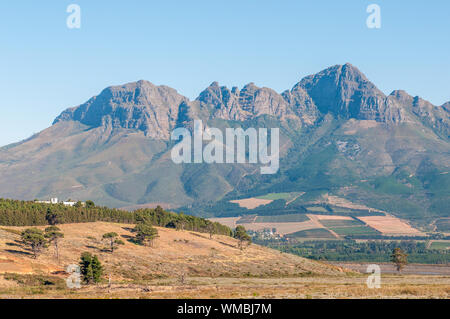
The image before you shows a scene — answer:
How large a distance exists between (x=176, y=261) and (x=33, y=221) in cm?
5580

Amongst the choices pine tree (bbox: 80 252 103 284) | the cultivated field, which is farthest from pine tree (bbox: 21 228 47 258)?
pine tree (bbox: 80 252 103 284)

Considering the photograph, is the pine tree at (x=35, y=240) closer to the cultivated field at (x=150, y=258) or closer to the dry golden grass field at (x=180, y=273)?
the cultivated field at (x=150, y=258)

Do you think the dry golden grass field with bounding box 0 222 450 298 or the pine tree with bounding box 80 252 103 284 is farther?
the pine tree with bounding box 80 252 103 284

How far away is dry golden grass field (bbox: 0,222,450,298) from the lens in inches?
3034

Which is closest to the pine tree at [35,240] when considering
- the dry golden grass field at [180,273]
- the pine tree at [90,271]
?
the dry golden grass field at [180,273]

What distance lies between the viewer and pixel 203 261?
158625 mm

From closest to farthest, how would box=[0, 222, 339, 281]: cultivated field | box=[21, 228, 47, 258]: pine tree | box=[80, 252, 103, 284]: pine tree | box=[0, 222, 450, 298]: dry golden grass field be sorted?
box=[0, 222, 450, 298]: dry golden grass field, box=[80, 252, 103, 284]: pine tree, box=[0, 222, 339, 281]: cultivated field, box=[21, 228, 47, 258]: pine tree

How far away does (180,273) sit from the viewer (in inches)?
5285

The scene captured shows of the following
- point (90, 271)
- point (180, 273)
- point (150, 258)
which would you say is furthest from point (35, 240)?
point (180, 273)

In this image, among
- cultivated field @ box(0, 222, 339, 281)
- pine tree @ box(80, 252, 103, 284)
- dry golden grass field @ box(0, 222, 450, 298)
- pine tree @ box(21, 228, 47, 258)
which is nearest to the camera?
dry golden grass field @ box(0, 222, 450, 298)

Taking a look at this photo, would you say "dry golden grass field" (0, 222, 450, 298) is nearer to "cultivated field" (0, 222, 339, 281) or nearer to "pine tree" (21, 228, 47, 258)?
"cultivated field" (0, 222, 339, 281)
